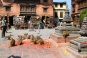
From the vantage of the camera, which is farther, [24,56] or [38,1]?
[38,1]

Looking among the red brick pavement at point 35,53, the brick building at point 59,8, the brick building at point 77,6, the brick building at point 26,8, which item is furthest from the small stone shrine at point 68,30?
the brick building at point 59,8

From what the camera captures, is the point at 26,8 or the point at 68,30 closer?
the point at 68,30

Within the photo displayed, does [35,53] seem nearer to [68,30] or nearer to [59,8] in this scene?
[68,30]

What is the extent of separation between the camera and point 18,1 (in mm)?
46125

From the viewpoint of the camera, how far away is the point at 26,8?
45844 mm

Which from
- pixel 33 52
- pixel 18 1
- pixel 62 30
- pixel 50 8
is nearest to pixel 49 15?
pixel 50 8

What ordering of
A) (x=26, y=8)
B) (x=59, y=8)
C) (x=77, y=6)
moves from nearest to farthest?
(x=77, y=6) → (x=26, y=8) → (x=59, y=8)

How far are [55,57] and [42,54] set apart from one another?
0.92 metres

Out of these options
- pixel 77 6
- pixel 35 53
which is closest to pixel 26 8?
pixel 77 6

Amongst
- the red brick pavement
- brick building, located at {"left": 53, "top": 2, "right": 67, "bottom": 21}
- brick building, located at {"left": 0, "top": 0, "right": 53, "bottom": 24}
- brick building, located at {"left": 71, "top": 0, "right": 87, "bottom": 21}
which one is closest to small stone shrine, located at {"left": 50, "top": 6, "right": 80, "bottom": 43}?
the red brick pavement

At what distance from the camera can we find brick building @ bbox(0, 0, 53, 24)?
1784 inches

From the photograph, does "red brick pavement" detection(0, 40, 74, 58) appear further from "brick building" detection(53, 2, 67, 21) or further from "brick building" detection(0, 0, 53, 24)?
"brick building" detection(53, 2, 67, 21)

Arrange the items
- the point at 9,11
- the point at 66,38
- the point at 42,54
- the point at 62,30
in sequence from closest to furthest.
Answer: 1. the point at 42,54
2. the point at 66,38
3. the point at 62,30
4. the point at 9,11

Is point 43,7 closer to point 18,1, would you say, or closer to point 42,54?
point 18,1
